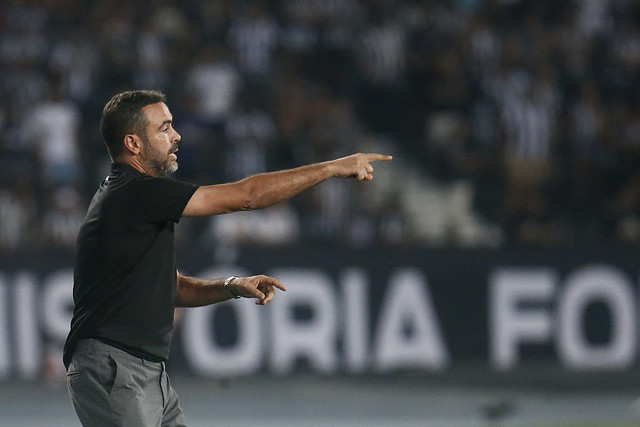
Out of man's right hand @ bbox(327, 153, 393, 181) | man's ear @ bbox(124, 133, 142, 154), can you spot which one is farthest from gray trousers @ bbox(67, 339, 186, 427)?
man's right hand @ bbox(327, 153, 393, 181)

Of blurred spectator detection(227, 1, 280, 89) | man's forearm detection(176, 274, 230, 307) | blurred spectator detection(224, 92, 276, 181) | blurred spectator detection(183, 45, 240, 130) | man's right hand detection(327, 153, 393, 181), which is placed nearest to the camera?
man's right hand detection(327, 153, 393, 181)

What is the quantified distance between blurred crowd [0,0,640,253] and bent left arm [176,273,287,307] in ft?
19.9

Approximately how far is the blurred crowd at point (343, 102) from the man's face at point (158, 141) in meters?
6.48

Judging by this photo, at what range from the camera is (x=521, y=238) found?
1228 cm

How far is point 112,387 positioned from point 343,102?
34.4 ft

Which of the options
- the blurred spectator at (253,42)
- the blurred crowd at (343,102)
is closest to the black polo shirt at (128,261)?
the blurred crowd at (343,102)

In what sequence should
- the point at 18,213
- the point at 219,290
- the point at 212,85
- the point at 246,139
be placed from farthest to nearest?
the point at 212,85
the point at 246,139
the point at 18,213
the point at 219,290

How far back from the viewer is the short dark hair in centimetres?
449

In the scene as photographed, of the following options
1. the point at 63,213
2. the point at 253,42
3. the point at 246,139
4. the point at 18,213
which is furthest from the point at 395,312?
the point at 253,42

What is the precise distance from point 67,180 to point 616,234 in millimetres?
6282

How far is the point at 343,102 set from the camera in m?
14.6

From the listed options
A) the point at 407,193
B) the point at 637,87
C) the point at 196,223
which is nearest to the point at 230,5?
the point at 407,193

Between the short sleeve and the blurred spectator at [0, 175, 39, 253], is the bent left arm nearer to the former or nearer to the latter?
the short sleeve

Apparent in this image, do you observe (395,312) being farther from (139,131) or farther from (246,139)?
(139,131)
